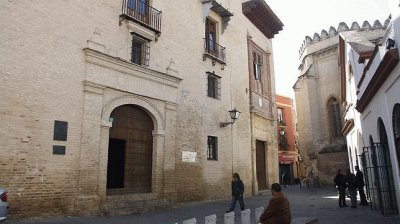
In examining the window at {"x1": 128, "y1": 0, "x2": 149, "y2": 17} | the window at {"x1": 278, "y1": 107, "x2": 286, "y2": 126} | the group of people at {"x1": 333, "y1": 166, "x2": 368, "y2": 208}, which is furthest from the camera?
the window at {"x1": 278, "y1": 107, "x2": 286, "y2": 126}

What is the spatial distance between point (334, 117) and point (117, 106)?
901 inches

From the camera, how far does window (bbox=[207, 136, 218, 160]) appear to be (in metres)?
17.0

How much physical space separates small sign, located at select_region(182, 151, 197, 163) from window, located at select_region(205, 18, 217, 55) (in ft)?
19.3

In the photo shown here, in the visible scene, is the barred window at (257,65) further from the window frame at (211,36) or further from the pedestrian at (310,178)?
the pedestrian at (310,178)

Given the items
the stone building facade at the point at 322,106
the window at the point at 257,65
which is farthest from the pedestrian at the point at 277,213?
the stone building facade at the point at 322,106

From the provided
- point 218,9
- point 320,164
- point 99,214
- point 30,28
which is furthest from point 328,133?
point 30,28

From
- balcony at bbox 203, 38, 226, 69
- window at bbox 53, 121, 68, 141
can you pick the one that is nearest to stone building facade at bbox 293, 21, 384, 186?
balcony at bbox 203, 38, 226, 69

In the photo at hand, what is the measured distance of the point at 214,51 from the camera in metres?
18.5

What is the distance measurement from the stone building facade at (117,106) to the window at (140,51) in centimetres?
4

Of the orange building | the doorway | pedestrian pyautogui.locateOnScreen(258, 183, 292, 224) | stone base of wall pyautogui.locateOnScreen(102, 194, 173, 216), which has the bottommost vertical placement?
stone base of wall pyautogui.locateOnScreen(102, 194, 173, 216)

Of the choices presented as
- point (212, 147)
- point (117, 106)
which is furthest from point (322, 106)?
point (117, 106)

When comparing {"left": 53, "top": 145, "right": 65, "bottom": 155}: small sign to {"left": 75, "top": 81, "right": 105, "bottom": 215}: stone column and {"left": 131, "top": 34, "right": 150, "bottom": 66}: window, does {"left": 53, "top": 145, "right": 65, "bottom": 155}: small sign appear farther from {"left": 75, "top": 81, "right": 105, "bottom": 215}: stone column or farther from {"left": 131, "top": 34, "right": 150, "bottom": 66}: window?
{"left": 131, "top": 34, "right": 150, "bottom": 66}: window

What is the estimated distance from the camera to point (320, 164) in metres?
28.4

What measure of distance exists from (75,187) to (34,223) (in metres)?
1.73
